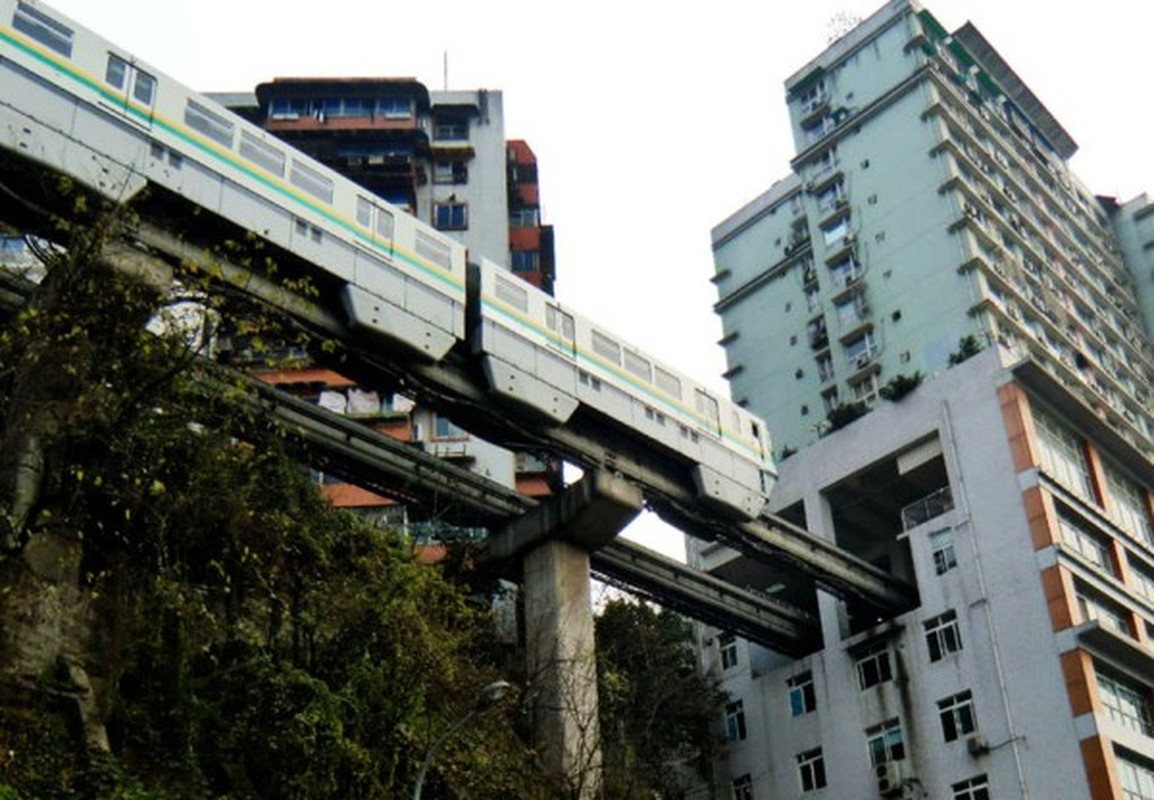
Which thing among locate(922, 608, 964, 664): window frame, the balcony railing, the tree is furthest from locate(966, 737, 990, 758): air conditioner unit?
the tree

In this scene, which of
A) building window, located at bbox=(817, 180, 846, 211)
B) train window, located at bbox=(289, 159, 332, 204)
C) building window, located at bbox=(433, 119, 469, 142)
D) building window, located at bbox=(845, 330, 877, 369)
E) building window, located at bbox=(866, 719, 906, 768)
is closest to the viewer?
train window, located at bbox=(289, 159, 332, 204)

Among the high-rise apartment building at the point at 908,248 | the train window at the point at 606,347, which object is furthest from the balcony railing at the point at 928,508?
the train window at the point at 606,347

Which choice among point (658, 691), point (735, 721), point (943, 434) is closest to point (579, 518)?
point (658, 691)

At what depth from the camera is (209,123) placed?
Result: 27.2m

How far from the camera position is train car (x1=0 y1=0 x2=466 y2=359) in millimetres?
24297

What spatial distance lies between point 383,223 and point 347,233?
1199mm

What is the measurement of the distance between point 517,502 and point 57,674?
16.1m

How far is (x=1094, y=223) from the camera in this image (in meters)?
69.8

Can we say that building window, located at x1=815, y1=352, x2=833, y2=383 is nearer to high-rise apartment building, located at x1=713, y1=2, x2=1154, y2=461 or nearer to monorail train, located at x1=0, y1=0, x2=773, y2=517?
high-rise apartment building, located at x1=713, y1=2, x2=1154, y2=461

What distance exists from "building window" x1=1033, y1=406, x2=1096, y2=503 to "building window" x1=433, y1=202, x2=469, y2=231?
86.8 ft

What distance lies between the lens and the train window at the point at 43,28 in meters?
24.5

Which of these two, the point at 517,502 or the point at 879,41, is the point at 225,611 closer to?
the point at 517,502

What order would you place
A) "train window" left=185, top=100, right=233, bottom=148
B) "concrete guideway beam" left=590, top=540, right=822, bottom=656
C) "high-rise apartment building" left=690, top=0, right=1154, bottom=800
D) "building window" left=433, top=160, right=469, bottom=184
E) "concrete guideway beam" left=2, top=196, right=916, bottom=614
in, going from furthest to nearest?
"building window" left=433, top=160, right=469, bottom=184, "high-rise apartment building" left=690, top=0, right=1154, bottom=800, "concrete guideway beam" left=590, top=540, right=822, bottom=656, "concrete guideway beam" left=2, top=196, right=916, bottom=614, "train window" left=185, top=100, right=233, bottom=148

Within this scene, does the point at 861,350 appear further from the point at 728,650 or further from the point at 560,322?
the point at 560,322
